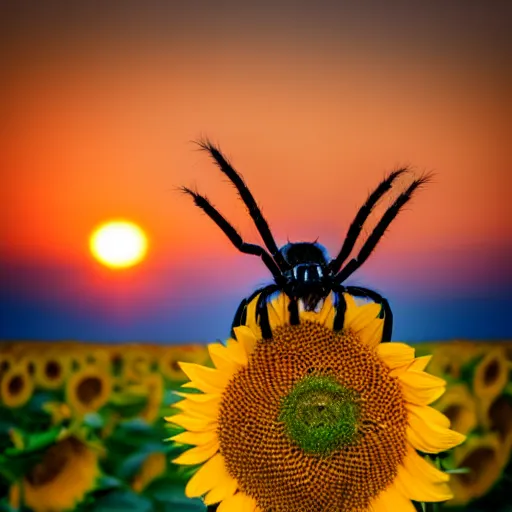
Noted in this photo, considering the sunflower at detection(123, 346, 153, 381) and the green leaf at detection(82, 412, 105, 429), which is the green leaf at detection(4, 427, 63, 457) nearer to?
the green leaf at detection(82, 412, 105, 429)

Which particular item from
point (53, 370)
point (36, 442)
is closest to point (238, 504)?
point (36, 442)

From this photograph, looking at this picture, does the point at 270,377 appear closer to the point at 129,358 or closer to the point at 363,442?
the point at 363,442

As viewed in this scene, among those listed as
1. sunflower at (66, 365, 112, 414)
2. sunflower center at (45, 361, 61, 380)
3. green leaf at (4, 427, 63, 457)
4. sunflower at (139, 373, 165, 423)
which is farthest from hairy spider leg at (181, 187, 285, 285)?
sunflower center at (45, 361, 61, 380)

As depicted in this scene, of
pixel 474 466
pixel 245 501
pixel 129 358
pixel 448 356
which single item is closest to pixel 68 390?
pixel 129 358

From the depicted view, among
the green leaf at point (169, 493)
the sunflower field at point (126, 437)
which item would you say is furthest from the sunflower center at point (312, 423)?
the green leaf at point (169, 493)

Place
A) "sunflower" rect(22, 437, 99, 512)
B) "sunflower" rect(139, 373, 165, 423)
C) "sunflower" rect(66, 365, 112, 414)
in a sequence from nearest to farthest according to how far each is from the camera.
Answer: "sunflower" rect(22, 437, 99, 512) → "sunflower" rect(139, 373, 165, 423) → "sunflower" rect(66, 365, 112, 414)

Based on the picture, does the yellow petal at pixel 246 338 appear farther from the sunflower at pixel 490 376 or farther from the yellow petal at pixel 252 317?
the sunflower at pixel 490 376

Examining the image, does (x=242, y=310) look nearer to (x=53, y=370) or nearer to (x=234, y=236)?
(x=234, y=236)

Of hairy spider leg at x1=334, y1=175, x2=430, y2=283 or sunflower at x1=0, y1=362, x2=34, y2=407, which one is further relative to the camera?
sunflower at x1=0, y1=362, x2=34, y2=407
